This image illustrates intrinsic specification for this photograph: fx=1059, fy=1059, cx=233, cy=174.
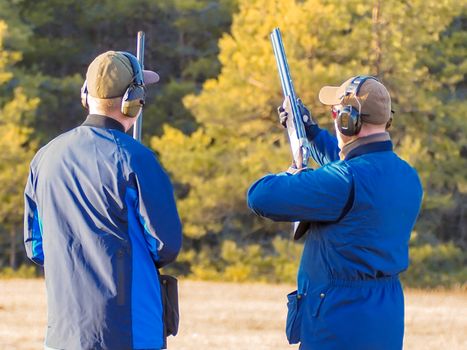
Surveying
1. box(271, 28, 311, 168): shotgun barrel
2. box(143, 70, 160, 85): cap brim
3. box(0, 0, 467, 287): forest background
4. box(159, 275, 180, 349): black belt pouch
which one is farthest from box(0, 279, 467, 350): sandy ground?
box(0, 0, 467, 287): forest background

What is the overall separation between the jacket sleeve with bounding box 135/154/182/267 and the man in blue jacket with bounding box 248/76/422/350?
280 millimetres

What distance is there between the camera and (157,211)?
347 centimetres

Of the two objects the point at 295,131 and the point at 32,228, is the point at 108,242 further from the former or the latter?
the point at 295,131

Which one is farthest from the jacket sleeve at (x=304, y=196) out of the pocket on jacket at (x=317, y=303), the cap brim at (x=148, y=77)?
the cap brim at (x=148, y=77)

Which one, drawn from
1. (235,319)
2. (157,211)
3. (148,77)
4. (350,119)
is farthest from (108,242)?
(235,319)

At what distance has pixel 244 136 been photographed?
22.1 metres

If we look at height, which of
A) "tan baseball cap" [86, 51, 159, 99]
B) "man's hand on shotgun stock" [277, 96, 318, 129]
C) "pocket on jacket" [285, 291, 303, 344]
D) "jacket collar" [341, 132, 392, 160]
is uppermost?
"tan baseball cap" [86, 51, 159, 99]

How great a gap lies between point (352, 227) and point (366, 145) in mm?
313

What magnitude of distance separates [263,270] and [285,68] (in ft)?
60.3

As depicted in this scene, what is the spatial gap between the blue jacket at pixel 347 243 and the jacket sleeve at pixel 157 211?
0.28 metres

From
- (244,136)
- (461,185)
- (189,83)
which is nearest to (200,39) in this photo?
(189,83)

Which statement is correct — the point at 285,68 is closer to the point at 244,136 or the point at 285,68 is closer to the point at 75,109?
the point at 244,136

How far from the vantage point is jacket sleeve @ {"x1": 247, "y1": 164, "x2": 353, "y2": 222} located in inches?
139

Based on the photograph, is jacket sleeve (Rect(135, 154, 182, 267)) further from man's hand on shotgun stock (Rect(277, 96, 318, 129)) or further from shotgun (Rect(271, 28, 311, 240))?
man's hand on shotgun stock (Rect(277, 96, 318, 129))
